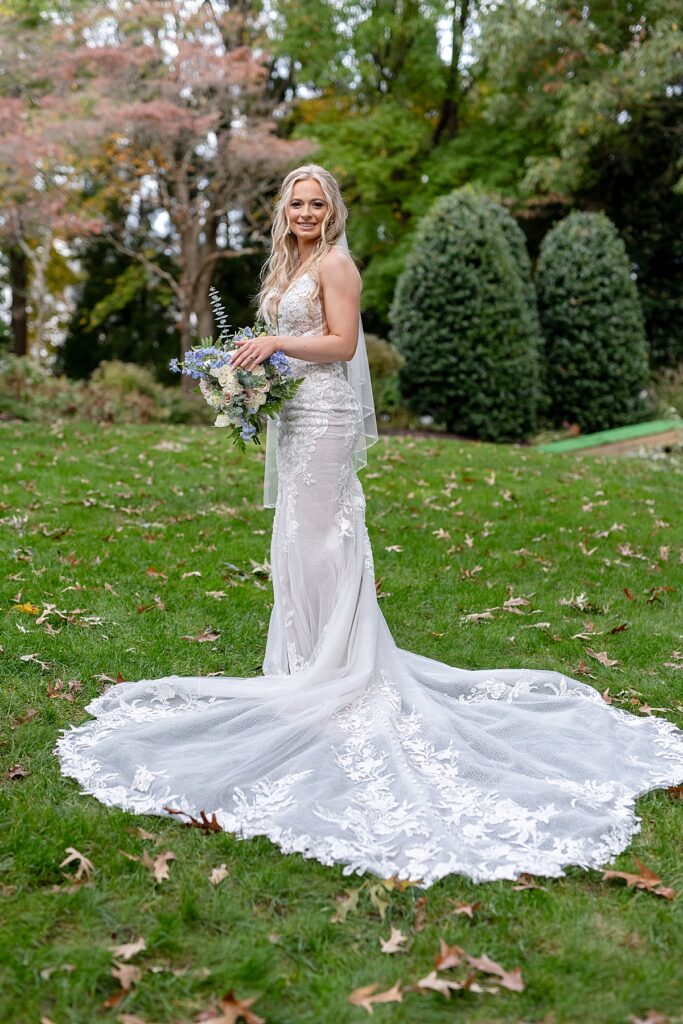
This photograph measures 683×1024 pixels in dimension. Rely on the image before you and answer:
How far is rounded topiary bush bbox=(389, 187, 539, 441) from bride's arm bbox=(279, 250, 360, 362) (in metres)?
10.3

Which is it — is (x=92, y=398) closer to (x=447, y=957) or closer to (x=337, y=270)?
(x=337, y=270)

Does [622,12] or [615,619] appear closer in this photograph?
[615,619]

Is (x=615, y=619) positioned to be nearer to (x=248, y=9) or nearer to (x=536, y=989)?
(x=536, y=989)

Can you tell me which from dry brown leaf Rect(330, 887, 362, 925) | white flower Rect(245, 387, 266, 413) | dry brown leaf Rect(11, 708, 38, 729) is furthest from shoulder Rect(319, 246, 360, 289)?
dry brown leaf Rect(330, 887, 362, 925)

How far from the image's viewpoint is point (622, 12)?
17.2 meters

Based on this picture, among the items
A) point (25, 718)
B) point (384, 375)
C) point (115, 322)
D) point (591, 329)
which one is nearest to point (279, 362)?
point (25, 718)

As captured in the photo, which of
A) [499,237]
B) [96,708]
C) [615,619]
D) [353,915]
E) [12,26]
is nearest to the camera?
[353,915]

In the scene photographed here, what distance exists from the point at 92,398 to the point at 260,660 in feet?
32.3

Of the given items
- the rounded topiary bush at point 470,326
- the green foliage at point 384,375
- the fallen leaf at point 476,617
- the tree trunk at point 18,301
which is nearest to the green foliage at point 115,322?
the tree trunk at point 18,301

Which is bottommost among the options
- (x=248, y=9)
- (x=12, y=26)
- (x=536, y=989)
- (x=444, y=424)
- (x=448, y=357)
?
(x=536, y=989)

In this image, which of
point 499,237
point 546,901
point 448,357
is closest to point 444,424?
point 448,357

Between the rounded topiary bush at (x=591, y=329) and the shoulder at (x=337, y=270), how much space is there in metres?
12.1

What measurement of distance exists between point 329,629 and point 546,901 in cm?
176

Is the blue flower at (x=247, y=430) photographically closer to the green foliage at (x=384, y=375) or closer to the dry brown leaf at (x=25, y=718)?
the dry brown leaf at (x=25, y=718)
